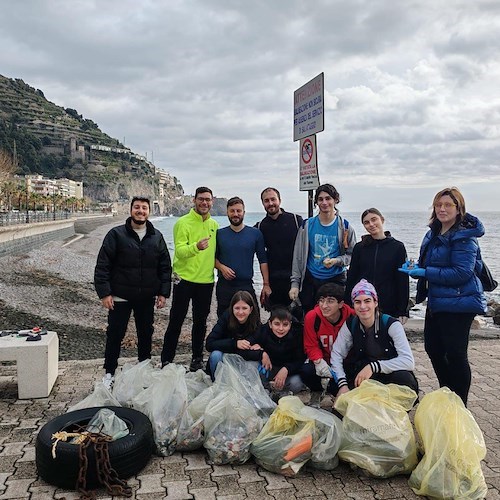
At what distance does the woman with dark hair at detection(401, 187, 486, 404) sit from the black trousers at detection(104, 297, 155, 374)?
8.84ft

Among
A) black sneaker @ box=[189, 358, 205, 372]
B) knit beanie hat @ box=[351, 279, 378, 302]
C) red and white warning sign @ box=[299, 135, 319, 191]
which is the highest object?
red and white warning sign @ box=[299, 135, 319, 191]

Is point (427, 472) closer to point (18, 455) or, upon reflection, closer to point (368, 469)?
point (368, 469)

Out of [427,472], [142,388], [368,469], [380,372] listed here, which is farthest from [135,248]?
[427,472]

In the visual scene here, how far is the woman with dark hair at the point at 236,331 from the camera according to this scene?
14.4ft

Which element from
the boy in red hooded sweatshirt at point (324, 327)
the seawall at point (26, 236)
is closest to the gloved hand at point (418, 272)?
the boy in red hooded sweatshirt at point (324, 327)

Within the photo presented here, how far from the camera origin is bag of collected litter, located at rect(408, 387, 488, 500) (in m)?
2.78

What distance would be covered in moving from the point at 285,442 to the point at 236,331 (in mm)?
1490

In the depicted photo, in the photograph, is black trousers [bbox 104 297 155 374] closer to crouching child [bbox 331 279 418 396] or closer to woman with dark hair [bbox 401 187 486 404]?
crouching child [bbox 331 279 418 396]

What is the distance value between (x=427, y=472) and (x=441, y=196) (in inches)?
79.8

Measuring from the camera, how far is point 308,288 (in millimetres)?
4840

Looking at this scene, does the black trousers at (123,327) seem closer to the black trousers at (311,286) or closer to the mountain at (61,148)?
the black trousers at (311,286)

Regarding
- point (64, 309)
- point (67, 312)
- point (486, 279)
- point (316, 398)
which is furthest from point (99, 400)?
point (64, 309)

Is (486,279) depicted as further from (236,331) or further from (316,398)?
(236,331)

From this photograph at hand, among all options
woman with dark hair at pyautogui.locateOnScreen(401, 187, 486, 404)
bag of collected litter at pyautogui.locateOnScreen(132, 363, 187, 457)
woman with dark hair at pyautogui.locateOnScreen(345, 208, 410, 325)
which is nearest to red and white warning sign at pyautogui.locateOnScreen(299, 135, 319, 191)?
→ woman with dark hair at pyautogui.locateOnScreen(345, 208, 410, 325)
